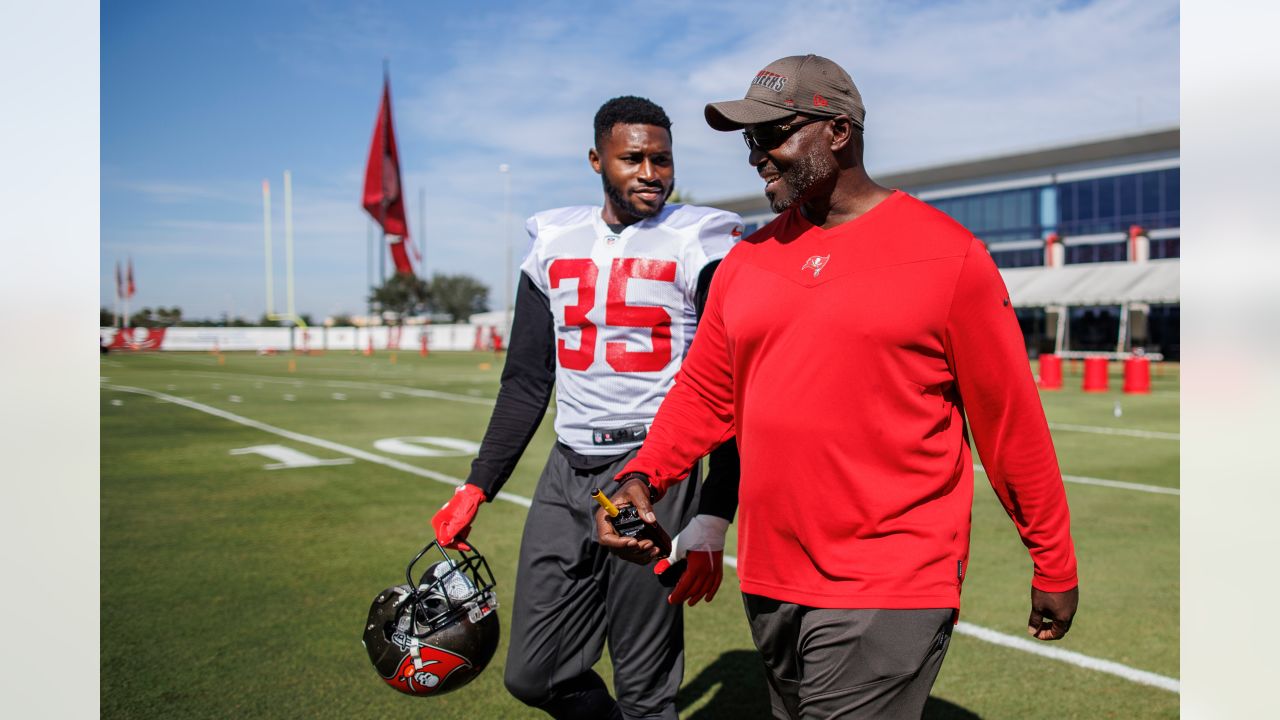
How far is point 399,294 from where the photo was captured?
80750 mm

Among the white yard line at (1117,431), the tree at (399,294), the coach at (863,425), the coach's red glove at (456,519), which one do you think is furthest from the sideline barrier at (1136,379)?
the tree at (399,294)

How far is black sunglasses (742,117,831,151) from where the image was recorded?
230 centimetres

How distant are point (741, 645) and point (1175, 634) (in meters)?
2.20

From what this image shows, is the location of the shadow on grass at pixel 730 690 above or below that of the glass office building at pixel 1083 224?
below

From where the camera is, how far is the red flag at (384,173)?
63625 millimetres

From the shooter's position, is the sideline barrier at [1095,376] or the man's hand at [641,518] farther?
the sideline barrier at [1095,376]

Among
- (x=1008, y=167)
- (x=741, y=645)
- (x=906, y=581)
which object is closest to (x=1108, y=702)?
(x=741, y=645)

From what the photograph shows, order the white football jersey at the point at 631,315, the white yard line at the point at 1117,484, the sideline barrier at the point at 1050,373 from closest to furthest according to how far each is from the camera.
A: the white football jersey at the point at 631,315 → the white yard line at the point at 1117,484 → the sideline barrier at the point at 1050,373

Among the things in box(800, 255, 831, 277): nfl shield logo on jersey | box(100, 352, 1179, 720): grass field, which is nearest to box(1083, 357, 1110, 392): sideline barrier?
box(100, 352, 1179, 720): grass field

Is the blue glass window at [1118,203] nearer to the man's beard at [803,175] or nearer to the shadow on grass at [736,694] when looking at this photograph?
the shadow on grass at [736,694]

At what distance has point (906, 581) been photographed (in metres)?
2.12

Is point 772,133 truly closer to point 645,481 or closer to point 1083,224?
point 645,481

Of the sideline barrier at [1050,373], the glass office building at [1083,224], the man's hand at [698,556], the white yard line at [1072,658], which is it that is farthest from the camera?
the glass office building at [1083,224]
